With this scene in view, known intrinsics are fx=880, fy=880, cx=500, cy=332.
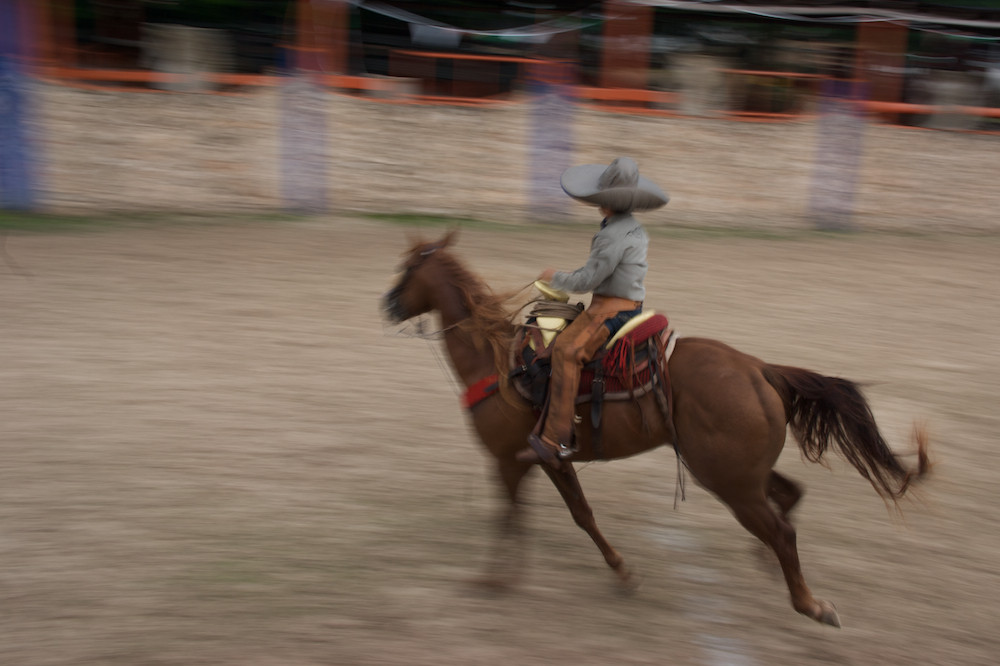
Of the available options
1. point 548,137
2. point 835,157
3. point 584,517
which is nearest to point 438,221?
point 548,137

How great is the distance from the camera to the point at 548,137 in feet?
46.2

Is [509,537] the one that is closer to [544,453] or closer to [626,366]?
[544,453]

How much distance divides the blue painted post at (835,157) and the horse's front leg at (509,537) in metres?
12.3

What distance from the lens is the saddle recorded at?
3.99m

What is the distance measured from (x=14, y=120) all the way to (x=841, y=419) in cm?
1226

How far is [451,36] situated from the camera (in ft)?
48.2

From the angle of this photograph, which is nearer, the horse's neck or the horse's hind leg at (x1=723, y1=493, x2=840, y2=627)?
the horse's hind leg at (x1=723, y1=493, x2=840, y2=627)

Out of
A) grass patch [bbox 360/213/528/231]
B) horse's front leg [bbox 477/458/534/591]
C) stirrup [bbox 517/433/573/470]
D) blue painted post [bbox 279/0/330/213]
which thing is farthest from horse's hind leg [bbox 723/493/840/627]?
blue painted post [bbox 279/0/330/213]

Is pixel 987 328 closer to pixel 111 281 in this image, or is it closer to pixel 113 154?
pixel 111 281

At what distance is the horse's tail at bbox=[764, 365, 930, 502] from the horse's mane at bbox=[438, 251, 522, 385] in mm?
1220

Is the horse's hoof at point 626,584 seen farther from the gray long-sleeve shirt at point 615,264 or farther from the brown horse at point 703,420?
the gray long-sleeve shirt at point 615,264

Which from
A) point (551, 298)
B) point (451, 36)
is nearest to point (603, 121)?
point (451, 36)

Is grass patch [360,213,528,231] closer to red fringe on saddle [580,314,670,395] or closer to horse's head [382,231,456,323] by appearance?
horse's head [382,231,456,323]

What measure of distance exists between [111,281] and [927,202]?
13121 mm
